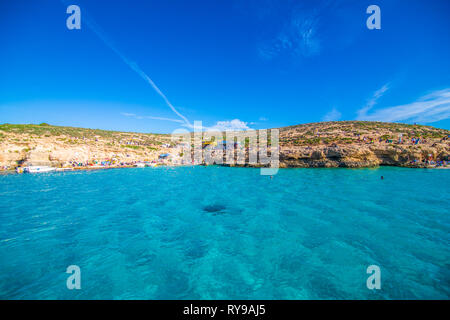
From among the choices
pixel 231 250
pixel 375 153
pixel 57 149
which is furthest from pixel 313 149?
pixel 57 149

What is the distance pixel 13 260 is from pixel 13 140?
51800 millimetres

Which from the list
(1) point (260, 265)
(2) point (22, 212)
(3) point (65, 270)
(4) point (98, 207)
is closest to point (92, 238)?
(3) point (65, 270)

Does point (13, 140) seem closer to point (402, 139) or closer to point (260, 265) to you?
point (260, 265)

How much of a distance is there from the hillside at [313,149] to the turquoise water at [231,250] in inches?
762

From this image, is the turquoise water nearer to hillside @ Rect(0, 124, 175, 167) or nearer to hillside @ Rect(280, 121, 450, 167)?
hillside @ Rect(280, 121, 450, 167)

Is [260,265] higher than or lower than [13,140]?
lower

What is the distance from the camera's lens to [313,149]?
29.7 m

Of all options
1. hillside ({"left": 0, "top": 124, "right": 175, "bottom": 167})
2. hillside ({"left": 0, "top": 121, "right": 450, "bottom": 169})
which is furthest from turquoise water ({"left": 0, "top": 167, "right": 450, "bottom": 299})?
hillside ({"left": 0, "top": 124, "right": 175, "bottom": 167})

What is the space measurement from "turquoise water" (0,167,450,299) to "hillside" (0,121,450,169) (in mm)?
19344

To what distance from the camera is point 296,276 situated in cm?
432

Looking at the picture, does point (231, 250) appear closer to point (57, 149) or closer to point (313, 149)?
point (313, 149)

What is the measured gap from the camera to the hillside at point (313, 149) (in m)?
26.1

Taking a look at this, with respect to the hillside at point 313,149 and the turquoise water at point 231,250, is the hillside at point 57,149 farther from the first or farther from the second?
the turquoise water at point 231,250

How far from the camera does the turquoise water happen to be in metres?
3.94
